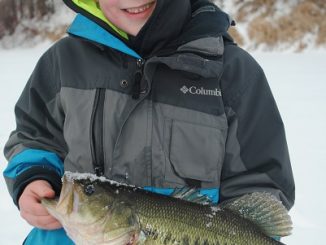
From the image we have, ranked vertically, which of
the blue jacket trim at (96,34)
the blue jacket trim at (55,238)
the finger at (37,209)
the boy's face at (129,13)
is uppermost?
the boy's face at (129,13)

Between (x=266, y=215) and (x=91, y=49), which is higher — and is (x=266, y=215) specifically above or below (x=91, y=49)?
below

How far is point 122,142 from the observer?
Answer: 1851mm

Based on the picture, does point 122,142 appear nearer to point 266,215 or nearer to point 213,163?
point 213,163

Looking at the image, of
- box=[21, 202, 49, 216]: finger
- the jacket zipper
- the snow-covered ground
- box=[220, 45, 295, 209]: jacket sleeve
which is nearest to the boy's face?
the jacket zipper

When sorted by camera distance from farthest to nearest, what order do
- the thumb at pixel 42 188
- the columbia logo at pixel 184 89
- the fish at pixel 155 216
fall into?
1. the columbia logo at pixel 184 89
2. the thumb at pixel 42 188
3. the fish at pixel 155 216

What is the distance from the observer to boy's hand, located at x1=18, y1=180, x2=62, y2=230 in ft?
5.40

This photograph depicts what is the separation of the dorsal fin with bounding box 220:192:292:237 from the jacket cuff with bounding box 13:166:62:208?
2.17ft

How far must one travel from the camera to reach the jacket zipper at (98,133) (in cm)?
188

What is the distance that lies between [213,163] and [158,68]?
1.47 feet

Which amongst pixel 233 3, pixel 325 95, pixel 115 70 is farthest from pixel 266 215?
pixel 233 3

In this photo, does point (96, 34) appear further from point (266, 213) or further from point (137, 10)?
point (266, 213)

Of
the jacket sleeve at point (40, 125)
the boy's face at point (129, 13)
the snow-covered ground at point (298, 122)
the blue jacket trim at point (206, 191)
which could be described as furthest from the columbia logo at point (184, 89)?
the snow-covered ground at point (298, 122)

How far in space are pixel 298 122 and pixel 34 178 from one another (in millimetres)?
5042

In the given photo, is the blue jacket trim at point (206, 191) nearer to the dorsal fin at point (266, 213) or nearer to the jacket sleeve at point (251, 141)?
the jacket sleeve at point (251, 141)
